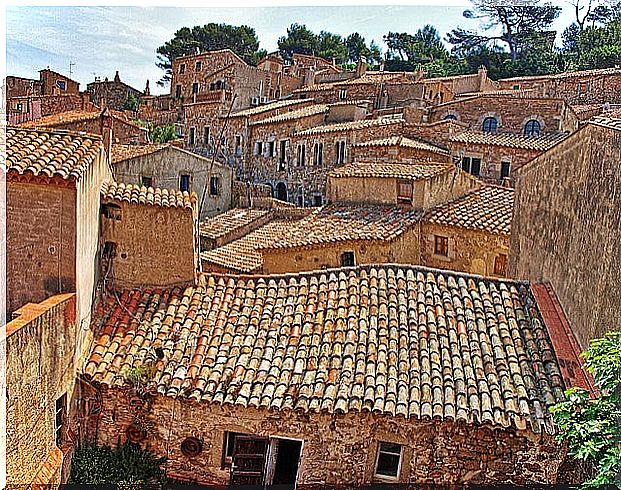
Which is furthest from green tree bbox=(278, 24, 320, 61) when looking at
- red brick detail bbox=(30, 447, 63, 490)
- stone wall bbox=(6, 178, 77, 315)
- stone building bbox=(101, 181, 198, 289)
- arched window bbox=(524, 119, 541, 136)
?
red brick detail bbox=(30, 447, 63, 490)

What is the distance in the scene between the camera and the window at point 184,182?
1828cm

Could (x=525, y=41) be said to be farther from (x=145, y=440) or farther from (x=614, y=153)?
(x=145, y=440)

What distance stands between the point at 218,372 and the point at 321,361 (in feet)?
3.13

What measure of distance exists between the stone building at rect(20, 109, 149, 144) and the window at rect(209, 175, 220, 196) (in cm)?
276

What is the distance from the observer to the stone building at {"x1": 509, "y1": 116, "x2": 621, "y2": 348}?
16.8 ft

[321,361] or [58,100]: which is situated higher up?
[58,100]

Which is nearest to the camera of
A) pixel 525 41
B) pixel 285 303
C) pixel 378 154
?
pixel 285 303

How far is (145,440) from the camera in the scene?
5902 millimetres

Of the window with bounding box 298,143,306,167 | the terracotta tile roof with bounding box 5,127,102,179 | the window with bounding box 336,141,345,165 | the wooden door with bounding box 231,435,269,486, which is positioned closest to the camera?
the terracotta tile roof with bounding box 5,127,102,179

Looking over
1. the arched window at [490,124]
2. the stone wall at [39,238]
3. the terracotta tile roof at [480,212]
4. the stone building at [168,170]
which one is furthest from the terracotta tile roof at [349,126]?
the stone wall at [39,238]

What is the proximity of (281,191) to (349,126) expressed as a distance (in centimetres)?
435

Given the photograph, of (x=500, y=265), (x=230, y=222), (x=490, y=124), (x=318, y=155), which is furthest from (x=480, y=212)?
(x=490, y=124)

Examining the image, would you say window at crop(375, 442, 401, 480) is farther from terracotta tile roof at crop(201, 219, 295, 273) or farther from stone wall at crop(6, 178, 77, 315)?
terracotta tile roof at crop(201, 219, 295, 273)

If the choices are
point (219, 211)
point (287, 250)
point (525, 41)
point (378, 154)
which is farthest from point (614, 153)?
point (525, 41)
